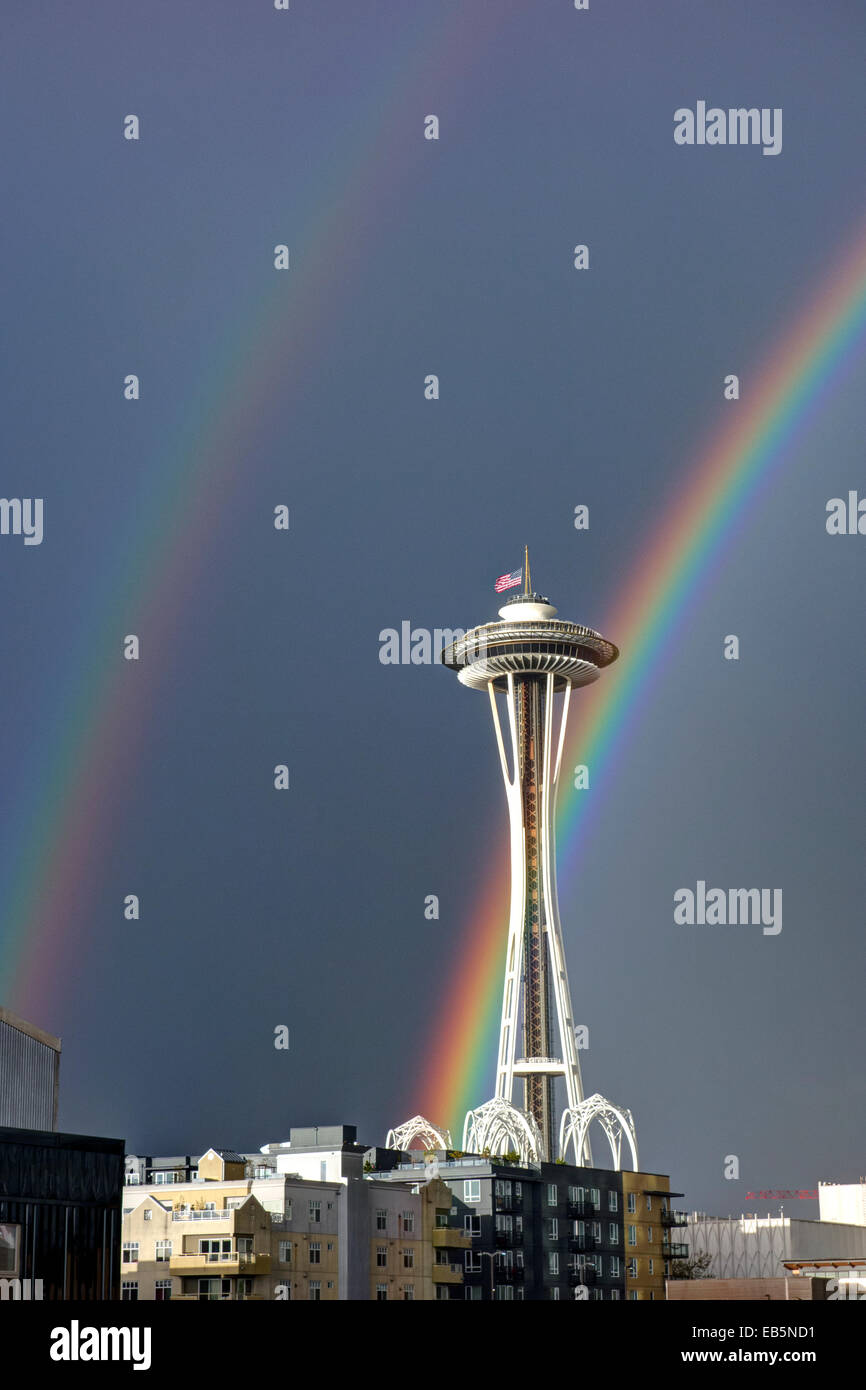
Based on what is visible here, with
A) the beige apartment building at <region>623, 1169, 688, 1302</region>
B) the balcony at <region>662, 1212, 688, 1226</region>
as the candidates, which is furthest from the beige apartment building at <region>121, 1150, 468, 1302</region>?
the balcony at <region>662, 1212, 688, 1226</region>

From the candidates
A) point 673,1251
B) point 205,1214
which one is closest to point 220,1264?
point 205,1214

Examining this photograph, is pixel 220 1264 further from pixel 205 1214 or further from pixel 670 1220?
pixel 670 1220

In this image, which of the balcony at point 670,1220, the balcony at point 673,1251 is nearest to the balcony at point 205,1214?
the balcony at point 673,1251

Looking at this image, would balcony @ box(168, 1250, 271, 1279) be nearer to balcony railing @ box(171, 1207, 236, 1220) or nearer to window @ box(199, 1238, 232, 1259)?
window @ box(199, 1238, 232, 1259)

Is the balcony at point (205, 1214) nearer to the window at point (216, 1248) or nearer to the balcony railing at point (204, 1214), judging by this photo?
the balcony railing at point (204, 1214)

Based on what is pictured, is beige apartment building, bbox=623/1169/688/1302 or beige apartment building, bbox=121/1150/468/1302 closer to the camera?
beige apartment building, bbox=121/1150/468/1302
